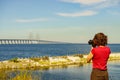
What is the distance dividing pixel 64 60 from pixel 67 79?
25848mm

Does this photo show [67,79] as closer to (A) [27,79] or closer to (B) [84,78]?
(B) [84,78]

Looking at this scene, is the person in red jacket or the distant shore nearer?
the person in red jacket

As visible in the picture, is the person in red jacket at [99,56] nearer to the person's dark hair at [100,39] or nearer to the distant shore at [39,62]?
the person's dark hair at [100,39]

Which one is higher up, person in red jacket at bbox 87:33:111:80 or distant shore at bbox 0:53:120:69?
person in red jacket at bbox 87:33:111:80

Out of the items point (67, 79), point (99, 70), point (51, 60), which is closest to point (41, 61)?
point (51, 60)

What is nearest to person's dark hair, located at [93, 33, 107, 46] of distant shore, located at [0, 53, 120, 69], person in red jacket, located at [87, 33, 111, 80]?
person in red jacket, located at [87, 33, 111, 80]

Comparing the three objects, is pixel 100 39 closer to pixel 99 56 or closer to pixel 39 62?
pixel 99 56

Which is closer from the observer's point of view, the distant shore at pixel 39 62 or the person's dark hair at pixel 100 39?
the person's dark hair at pixel 100 39

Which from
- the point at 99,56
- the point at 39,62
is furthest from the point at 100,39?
the point at 39,62

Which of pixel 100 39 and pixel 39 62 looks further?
pixel 39 62

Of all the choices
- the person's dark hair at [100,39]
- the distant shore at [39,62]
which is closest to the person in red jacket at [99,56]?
the person's dark hair at [100,39]

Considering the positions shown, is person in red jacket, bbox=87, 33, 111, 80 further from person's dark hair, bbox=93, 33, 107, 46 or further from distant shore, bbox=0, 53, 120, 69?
distant shore, bbox=0, 53, 120, 69

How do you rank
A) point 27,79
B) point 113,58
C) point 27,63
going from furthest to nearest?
point 113,58 < point 27,63 < point 27,79

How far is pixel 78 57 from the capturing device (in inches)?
2672
